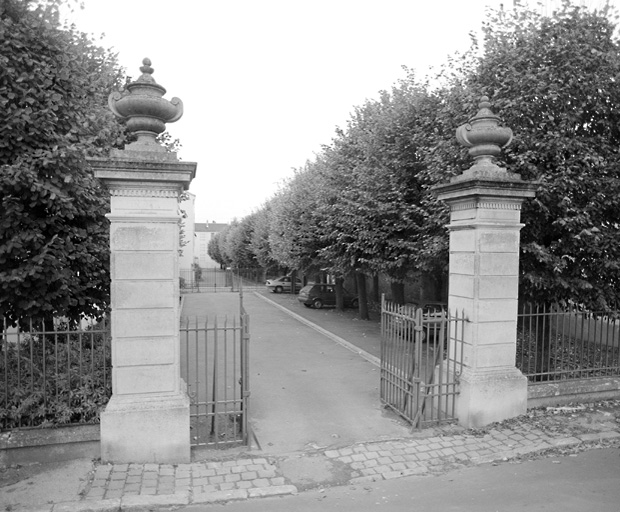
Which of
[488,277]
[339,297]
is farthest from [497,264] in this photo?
[339,297]

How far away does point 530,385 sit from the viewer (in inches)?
278

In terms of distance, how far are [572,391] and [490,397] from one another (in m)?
1.67

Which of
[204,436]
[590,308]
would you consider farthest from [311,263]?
[204,436]

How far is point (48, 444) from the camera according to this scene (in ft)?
17.7

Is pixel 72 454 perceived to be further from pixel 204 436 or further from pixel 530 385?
pixel 530 385

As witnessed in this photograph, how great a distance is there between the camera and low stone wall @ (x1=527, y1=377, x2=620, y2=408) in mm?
7051

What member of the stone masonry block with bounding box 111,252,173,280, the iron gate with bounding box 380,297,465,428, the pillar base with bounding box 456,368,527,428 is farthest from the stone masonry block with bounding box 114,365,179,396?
the pillar base with bounding box 456,368,527,428

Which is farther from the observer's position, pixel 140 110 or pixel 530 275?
pixel 530 275

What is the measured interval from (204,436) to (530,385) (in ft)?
15.7

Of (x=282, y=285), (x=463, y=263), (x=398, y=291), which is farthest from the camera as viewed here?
(x=282, y=285)

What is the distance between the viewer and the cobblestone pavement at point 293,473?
4.82m

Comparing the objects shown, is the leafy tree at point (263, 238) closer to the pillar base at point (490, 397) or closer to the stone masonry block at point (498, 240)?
the stone masonry block at point (498, 240)

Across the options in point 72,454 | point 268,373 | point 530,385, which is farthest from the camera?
point 268,373

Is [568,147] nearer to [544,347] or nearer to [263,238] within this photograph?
[544,347]
